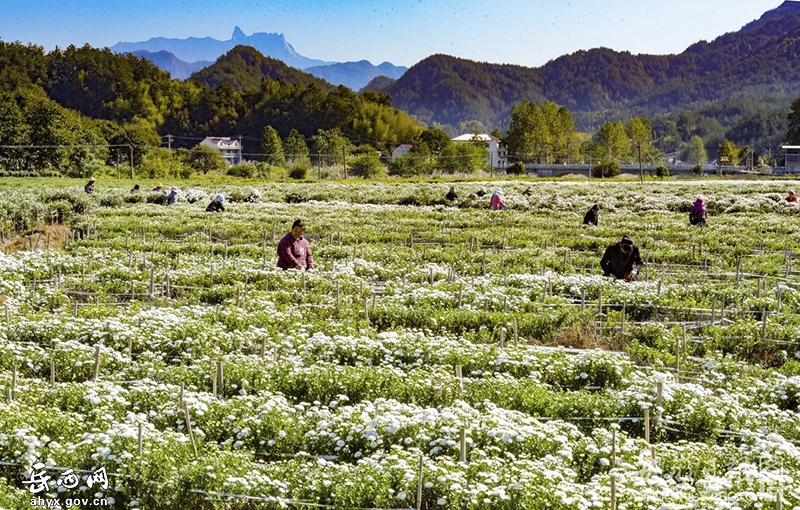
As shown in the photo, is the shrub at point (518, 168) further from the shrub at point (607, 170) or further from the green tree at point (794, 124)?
the green tree at point (794, 124)

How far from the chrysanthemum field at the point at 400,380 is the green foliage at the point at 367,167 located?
3020 inches

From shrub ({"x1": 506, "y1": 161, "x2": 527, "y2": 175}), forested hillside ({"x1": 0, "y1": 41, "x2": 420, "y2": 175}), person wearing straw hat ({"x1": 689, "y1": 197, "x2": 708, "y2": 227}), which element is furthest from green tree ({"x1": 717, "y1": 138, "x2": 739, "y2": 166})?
person wearing straw hat ({"x1": 689, "y1": 197, "x2": 708, "y2": 227})

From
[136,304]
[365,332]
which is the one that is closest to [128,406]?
[365,332]

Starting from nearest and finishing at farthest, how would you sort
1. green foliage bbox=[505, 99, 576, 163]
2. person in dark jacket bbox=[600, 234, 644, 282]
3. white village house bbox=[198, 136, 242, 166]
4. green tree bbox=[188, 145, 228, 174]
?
person in dark jacket bbox=[600, 234, 644, 282] → green tree bbox=[188, 145, 228, 174] → green foliage bbox=[505, 99, 576, 163] → white village house bbox=[198, 136, 242, 166]

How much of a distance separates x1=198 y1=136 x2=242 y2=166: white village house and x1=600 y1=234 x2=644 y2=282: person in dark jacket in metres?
156

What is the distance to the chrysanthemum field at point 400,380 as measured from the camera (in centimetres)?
789

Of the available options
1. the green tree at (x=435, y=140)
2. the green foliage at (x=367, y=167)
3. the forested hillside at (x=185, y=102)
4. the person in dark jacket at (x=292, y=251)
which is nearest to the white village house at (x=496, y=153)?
the forested hillside at (x=185, y=102)

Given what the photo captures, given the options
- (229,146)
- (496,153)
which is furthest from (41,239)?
(496,153)

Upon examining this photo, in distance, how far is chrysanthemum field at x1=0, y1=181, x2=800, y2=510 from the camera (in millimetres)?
7891

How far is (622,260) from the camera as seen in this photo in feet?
67.2

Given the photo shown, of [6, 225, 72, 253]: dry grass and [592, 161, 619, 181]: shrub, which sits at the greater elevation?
[592, 161, 619, 181]: shrub

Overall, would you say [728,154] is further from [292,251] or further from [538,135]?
[292,251]

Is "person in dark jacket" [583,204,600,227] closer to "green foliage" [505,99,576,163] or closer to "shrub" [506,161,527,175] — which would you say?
"shrub" [506,161,527,175]

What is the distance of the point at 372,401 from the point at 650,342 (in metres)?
6.55
